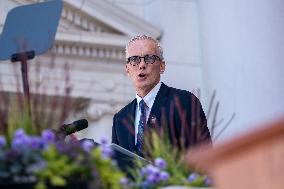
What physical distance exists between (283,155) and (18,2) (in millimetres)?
7508

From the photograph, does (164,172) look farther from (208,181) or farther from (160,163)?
(208,181)

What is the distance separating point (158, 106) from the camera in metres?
5.41

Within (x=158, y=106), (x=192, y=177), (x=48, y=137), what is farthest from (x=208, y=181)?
(x=158, y=106)

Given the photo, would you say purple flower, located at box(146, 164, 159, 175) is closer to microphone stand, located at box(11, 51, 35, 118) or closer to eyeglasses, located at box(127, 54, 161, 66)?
microphone stand, located at box(11, 51, 35, 118)

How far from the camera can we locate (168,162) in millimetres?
3799

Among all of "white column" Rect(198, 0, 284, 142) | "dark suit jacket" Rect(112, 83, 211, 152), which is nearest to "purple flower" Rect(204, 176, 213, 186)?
"dark suit jacket" Rect(112, 83, 211, 152)

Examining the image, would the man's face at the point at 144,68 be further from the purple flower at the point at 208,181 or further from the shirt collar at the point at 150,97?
the purple flower at the point at 208,181

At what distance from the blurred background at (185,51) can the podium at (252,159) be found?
21.2ft

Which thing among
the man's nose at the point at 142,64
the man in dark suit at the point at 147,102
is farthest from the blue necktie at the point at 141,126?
the man's nose at the point at 142,64

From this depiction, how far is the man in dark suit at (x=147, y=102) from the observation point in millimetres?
5211

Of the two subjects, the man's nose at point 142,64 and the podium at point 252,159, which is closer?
the podium at point 252,159

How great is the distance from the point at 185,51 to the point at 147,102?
16.3 ft

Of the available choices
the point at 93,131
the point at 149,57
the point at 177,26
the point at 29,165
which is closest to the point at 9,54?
the point at 149,57

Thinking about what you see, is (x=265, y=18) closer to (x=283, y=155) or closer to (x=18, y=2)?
(x=18, y=2)
